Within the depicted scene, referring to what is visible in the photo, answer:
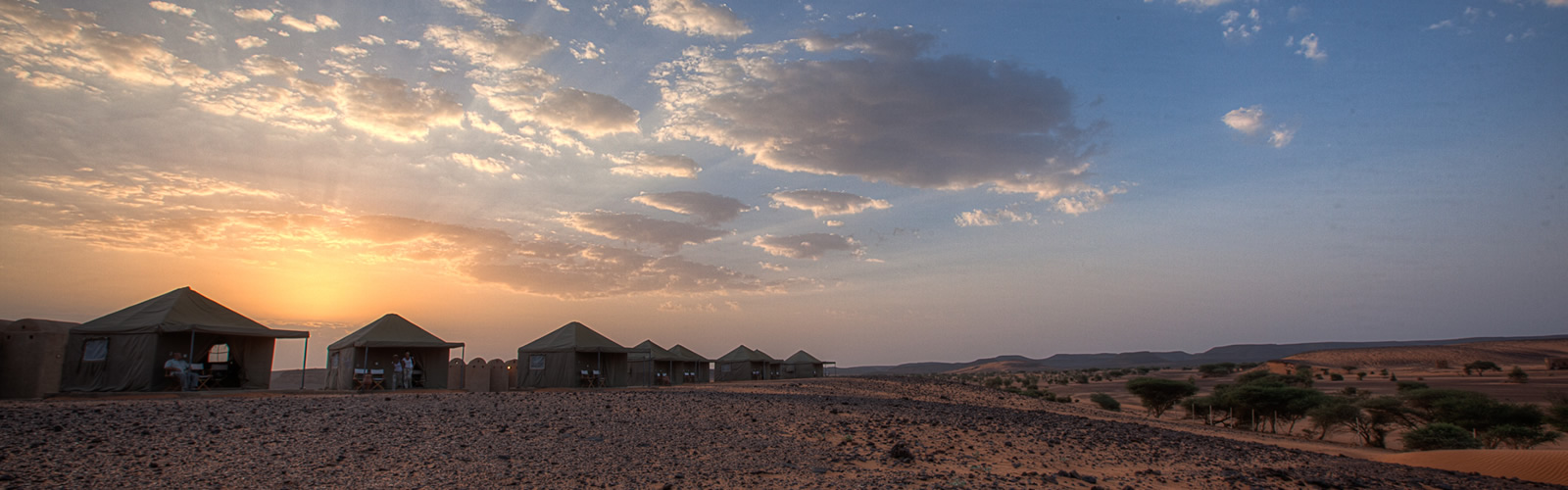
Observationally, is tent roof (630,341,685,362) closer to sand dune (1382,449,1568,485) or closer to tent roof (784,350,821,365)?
tent roof (784,350,821,365)

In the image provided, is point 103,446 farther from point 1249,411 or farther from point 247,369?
point 1249,411

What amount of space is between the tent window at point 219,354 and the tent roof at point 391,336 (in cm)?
336

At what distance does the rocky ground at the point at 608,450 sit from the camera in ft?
27.4

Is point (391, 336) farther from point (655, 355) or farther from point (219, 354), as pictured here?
point (655, 355)

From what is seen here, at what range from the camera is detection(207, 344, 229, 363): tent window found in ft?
74.7

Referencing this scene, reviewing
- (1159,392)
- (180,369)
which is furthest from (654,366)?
(1159,392)

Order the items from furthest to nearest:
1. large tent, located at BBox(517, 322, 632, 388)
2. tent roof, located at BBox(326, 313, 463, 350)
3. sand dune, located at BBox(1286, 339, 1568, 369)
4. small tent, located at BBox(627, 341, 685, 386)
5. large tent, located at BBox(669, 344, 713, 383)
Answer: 1. sand dune, located at BBox(1286, 339, 1568, 369)
2. large tent, located at BBox(669, 344, 713, 383)
3. small tent, located at BBox(627, 341, 685, 386)
4. large tent, located at BBox(517, 322, 632, 388)
5. tent roof, located at BBox(326, 313, 463, 350)

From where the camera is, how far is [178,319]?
20.5 m

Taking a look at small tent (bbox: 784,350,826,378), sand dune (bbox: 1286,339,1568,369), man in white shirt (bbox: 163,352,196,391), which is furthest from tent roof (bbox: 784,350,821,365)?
sand dune (bbox: 1286,339,1568,369)

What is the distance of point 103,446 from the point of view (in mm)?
8695

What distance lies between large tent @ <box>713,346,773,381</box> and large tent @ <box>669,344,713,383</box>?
14.2ft

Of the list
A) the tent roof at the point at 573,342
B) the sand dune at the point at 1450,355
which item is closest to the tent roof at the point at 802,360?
the tent roof at the point at 573,342

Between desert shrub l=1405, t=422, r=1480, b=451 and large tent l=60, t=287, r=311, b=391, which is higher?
large tent l=60, t=287, r=311, b=391

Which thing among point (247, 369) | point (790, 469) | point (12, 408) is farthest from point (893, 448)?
point (247, 369)
